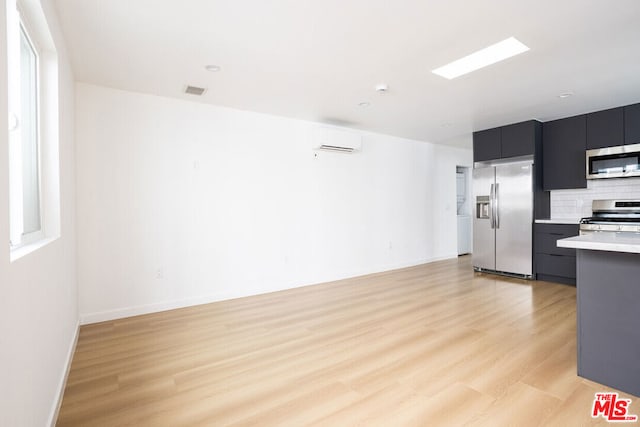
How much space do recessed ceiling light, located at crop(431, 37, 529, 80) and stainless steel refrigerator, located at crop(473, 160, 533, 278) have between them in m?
2.81

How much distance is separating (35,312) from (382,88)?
11.6 feet

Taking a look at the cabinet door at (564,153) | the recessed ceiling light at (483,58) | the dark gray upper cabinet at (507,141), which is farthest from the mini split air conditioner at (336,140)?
the cabinet door at (564,153)

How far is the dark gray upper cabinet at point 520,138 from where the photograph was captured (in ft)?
17.1

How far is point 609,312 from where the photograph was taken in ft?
7.14

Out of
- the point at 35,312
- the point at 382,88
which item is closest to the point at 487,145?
the point at 382,88

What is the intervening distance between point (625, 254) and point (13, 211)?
3.40 metres

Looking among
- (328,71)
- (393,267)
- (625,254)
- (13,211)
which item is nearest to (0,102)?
(13,211)

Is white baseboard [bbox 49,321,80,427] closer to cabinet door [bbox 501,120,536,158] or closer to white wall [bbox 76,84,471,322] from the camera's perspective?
white wall [bbox 76,84,471,322]

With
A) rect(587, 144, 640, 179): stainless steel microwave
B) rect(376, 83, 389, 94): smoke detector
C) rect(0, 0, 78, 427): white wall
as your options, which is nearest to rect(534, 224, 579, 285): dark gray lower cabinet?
rect(587, 144, 640, 179): stainless steel microwave

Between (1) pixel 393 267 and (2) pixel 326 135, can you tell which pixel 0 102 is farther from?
(1) pixel 393 267

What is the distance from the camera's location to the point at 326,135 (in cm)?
514

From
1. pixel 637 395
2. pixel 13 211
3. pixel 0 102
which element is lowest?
pixel 637 395

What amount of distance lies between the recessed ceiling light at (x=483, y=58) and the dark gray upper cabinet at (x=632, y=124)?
9.47 ft

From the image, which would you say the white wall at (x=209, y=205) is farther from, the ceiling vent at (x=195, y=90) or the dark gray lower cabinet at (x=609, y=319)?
the dark gray lower cabinet at (x=609, y=319)
